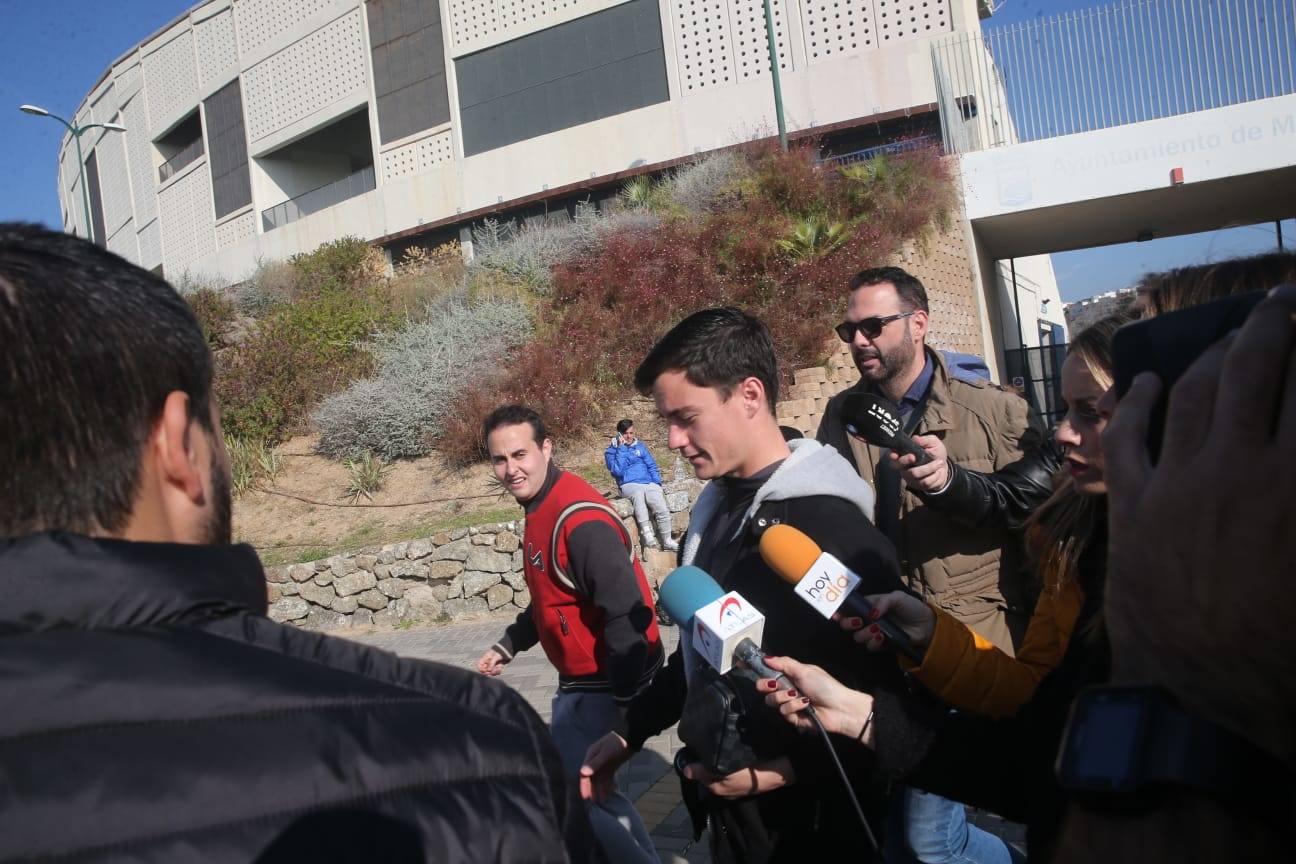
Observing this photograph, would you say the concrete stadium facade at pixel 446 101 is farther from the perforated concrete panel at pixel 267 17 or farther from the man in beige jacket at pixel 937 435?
the man in beige jacket at pixel 937 435

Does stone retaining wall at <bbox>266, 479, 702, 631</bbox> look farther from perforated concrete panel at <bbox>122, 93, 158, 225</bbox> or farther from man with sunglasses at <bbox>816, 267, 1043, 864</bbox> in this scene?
perforated concrete panel at <bbox>122, 93, 158, 225</bbox>

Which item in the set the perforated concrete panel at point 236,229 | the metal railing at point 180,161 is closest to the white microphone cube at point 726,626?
the perforated concrete panel at point 236,229

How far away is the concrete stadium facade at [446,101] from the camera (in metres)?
21.5

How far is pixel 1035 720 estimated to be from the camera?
5.85 ft

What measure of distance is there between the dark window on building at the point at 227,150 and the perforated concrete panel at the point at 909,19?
→ 22.6 meters

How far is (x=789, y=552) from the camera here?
6.39 ft

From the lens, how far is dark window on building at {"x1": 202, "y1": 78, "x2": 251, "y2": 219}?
32125 millimetres

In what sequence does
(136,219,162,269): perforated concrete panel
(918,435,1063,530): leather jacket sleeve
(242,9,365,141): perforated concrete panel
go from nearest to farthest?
(918,435,1063,530): leather jacket sleeve, (242,9,365,141): perforated concrete panel, (136,219,162,269): perforated concrete panel

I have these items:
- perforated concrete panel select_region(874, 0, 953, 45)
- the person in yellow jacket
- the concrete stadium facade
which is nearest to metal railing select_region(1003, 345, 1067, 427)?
the concrete stadium facade

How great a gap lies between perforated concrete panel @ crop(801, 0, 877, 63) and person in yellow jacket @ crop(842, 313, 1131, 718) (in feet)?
68.9

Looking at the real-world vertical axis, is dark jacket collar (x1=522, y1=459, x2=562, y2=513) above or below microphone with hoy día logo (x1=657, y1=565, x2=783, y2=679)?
above

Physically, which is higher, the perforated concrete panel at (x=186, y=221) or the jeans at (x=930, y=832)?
the perforated concrete panel at (x=186, y=221)

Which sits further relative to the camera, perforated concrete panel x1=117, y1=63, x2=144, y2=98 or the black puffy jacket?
perforated concrete panel x1=117, y1=63, x2=144, y2=98

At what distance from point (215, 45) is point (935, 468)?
37367mm
